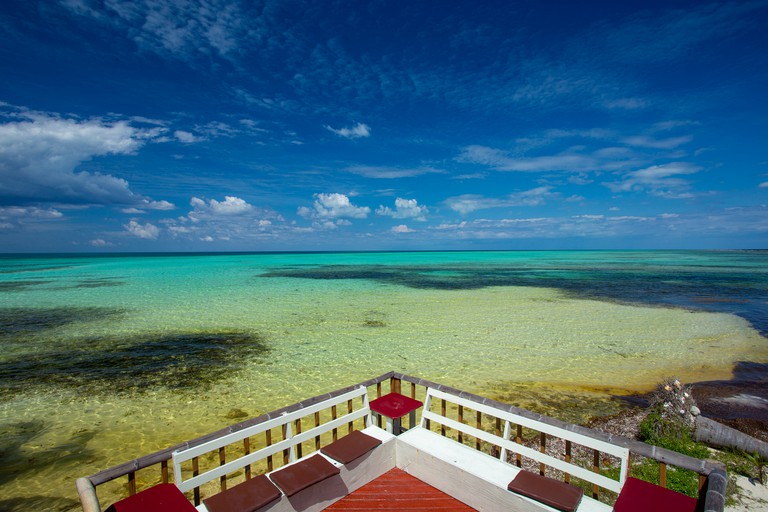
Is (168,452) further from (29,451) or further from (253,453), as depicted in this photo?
(29,451)

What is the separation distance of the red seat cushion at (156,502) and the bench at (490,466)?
270cm

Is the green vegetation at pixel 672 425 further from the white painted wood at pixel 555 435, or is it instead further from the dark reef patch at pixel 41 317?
the dark reef patch at pixel 41 317

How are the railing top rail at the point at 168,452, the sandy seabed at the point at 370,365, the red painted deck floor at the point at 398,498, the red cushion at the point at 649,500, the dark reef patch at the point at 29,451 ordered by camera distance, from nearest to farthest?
the railing top rail at the point at 168,452 < the red cushion at the point at 649,500 < the red painted deck floor at the point at 398,498 < the dark reef patch at the point at 29,451 < the sandy seabed at the point at 370,365

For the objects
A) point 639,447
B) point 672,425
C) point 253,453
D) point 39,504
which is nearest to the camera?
point 639,447

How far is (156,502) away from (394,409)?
2982 millimetres

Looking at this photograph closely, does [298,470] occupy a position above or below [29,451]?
above

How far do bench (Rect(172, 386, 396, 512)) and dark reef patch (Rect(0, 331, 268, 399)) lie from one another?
7659mm

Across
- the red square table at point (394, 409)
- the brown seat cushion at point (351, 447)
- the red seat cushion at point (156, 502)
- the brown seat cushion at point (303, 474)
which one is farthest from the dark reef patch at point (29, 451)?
the red square table at point (394, 409)

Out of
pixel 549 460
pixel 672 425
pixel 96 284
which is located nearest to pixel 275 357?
pixel 549 460

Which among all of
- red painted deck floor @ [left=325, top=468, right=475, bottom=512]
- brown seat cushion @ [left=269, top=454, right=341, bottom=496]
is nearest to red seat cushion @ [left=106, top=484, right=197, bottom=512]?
brown seat cushion @ [left=269, top=454, right=341, bottom=496]

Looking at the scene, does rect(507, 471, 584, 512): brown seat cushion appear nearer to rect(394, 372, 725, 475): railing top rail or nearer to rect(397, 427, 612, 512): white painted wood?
rect(397, 427, 612, 512): white painted wood

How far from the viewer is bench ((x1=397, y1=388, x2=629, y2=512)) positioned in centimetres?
388

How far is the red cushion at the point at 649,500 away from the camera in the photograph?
3.36 m

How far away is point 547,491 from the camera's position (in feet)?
12.7
